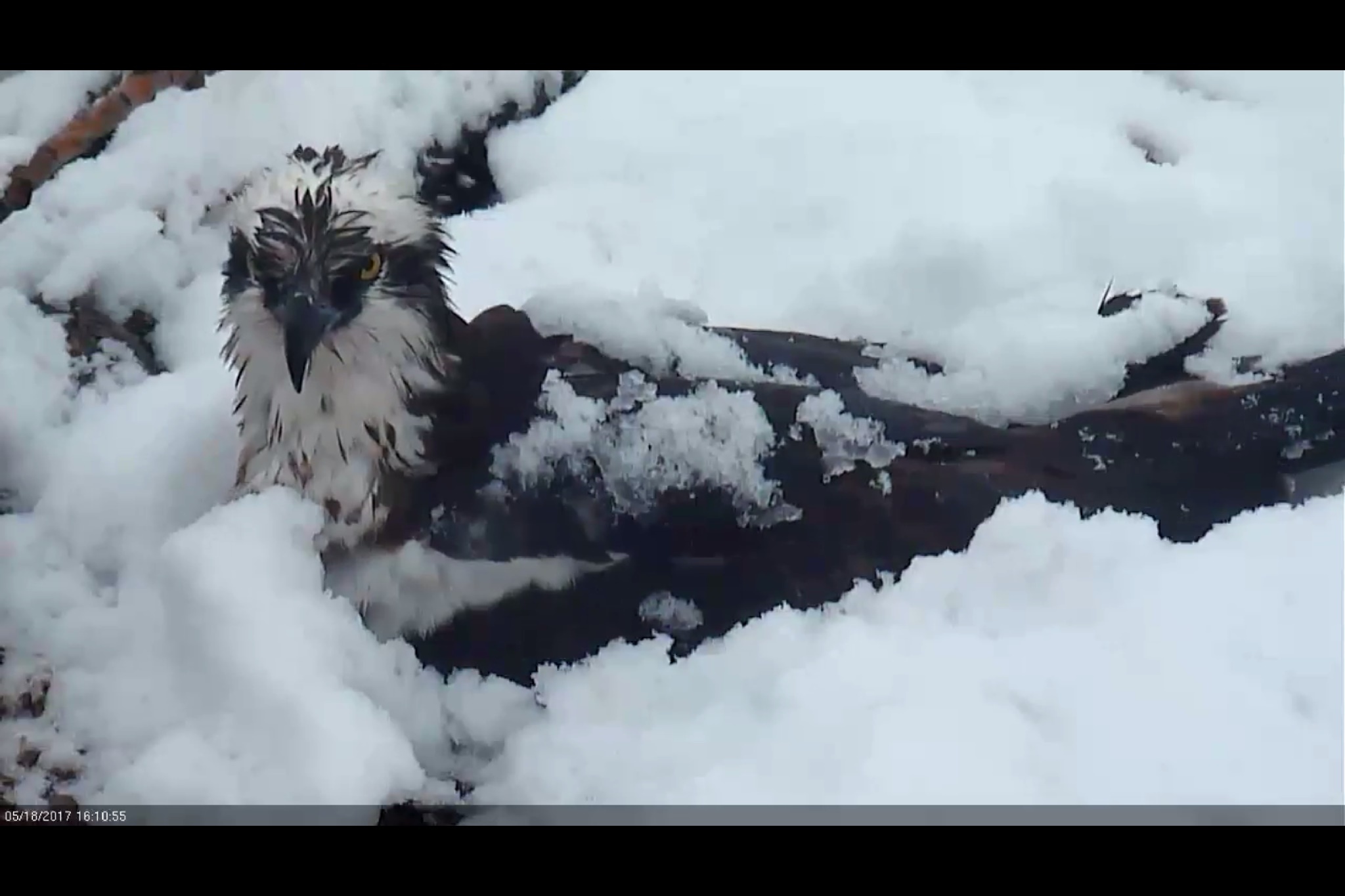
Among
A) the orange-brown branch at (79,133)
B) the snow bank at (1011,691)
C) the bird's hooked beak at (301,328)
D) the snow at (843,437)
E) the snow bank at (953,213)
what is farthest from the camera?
the orange-brown branch at (79,133)

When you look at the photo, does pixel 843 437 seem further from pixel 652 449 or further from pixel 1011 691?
pixel 1011 691

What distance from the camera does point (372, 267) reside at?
6.80 ft

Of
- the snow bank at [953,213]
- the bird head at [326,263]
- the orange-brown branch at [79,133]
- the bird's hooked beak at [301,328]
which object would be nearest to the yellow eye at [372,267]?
the bird head at [326,263]

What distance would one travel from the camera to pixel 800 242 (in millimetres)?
3400

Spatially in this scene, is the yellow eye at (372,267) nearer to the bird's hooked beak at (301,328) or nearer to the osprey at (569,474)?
the osprey at (569,474)

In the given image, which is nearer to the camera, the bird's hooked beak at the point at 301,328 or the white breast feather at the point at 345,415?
the bird's hooked beak at the point at 301,328

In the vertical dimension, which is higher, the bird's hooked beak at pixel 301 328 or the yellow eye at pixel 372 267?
the yellow eye at pixel 372 267

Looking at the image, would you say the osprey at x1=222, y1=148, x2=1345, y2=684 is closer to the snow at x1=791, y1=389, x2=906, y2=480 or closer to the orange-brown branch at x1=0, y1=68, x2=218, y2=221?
the snow at x1=791, y1=389, x2=906, y2=480

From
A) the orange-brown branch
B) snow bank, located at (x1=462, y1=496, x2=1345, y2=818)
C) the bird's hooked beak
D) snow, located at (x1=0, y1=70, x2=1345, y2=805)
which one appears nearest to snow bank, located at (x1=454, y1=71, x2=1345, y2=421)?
snow, located at (x1=0, y1=70, x2=1345, y2=805)

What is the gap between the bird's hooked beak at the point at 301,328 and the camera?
1922 millimetres

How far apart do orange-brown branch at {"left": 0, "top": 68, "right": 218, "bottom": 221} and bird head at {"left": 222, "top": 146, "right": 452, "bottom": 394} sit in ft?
2.96

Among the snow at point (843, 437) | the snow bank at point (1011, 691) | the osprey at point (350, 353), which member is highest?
the osprey at point (350, 353)

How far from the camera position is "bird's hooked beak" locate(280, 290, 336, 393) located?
192 centimetres

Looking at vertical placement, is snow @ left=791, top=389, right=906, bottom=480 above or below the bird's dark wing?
above
